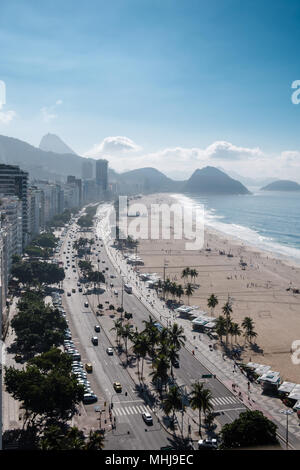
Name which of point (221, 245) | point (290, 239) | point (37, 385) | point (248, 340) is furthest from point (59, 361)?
point (290, 239)

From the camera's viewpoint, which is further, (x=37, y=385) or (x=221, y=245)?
(x=221, y=245)

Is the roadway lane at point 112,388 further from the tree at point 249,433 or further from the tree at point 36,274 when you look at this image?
the tree at point 36,274

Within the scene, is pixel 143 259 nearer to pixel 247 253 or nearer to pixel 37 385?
pixel 247 253

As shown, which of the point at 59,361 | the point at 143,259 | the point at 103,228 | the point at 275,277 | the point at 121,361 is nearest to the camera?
the point at 59,361

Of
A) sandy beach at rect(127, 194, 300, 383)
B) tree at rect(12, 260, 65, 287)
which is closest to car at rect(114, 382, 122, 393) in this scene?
sandy beach at rect(127, 194, 300, 383)

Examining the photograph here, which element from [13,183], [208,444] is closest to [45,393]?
[208,444]

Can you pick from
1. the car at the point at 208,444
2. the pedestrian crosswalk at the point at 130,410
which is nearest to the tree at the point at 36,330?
the pedestrian crosswalk at the point at 130,410

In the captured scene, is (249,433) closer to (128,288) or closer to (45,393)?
(45,393)
